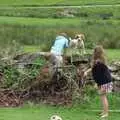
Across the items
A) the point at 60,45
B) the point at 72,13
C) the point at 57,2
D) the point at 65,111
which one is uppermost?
the point at 57,2

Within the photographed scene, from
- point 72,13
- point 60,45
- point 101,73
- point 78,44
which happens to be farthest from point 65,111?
point 72,13

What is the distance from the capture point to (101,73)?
16.3 meters

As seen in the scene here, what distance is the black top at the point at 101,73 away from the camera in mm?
16266

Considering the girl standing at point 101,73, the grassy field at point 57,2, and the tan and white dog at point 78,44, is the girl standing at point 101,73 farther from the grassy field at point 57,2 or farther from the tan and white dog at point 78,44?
the grassy field at point 57,2

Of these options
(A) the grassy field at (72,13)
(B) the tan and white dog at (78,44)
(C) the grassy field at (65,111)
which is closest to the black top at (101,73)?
(C) the grassy field at (65,111)

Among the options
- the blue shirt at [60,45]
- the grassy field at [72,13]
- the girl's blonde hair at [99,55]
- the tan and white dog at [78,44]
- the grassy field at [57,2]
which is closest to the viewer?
the girl's blonde hair at [99,55]

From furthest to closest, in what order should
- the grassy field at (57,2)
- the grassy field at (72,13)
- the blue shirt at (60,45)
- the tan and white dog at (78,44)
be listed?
1. the grassy field at (57,2)
2. the grassy field at (72,13)
3. the tan and white dog at (78,44)
4. the blue shirt at (60,45)

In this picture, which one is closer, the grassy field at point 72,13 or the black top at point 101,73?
the black top at point 101,73

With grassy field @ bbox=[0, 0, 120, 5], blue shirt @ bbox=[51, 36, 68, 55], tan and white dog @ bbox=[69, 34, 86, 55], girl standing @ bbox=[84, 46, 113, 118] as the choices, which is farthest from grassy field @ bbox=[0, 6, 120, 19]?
girl standing @ bbox=[84, 46, 113, 118]

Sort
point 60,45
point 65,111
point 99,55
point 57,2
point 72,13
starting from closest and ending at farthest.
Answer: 1. point 99,55
2. point 65,111
3. point 60,45
4. point 72,13
5. point 57,2

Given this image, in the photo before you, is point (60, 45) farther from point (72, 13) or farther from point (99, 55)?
point (72, 13)

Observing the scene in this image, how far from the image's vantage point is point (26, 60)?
766 inches

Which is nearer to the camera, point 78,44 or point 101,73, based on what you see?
point 101,73

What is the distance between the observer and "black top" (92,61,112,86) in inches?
640
